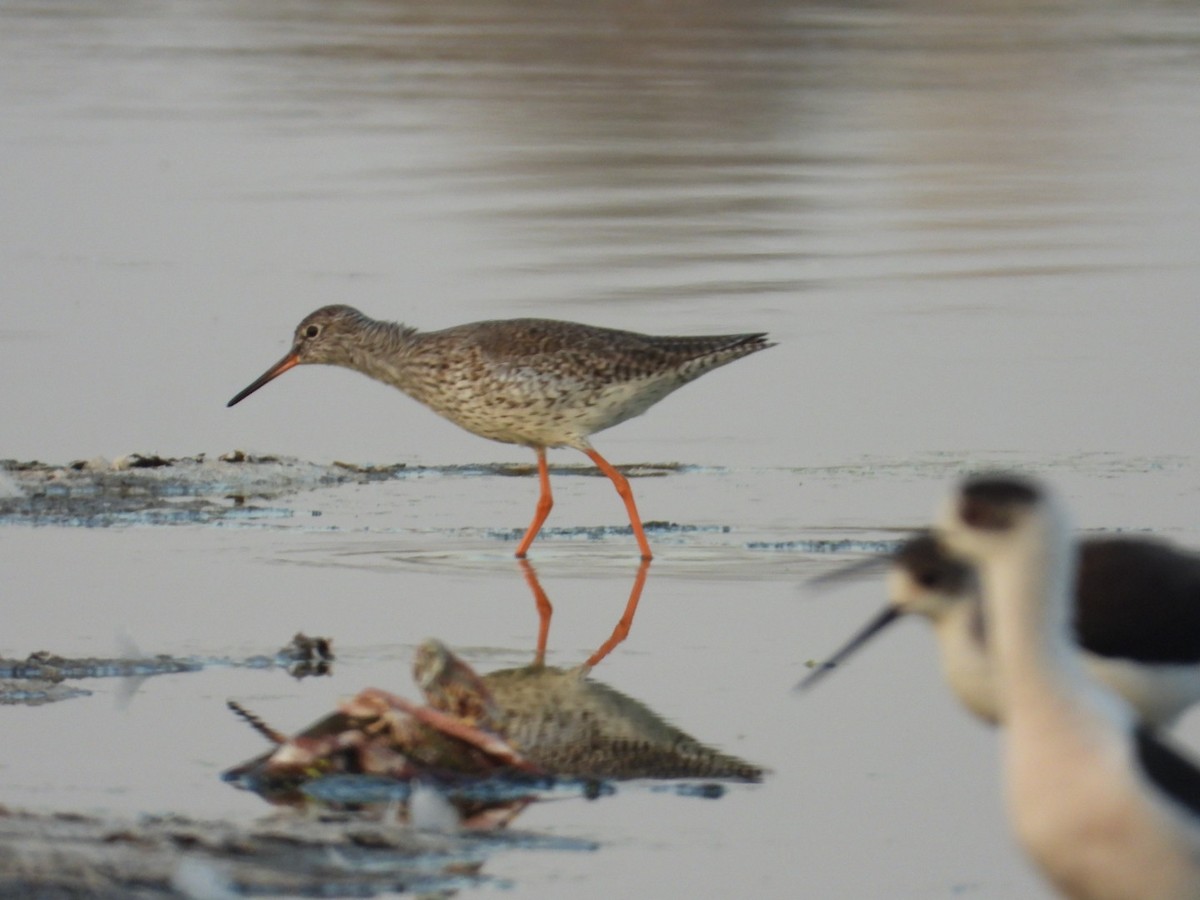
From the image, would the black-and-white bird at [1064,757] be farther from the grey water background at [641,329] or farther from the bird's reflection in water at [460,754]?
the bird's reflection in water at [460,754]

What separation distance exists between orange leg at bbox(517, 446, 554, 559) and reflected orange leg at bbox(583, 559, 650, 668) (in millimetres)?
449

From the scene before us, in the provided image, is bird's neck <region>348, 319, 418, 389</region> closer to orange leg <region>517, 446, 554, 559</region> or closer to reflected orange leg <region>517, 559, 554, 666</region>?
orange leg <region>517, 446, 554, 559</region>

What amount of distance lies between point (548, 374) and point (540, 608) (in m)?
1.89

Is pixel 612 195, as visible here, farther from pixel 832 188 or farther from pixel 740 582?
pixel 740 582

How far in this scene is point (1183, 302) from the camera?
13336 millimetres

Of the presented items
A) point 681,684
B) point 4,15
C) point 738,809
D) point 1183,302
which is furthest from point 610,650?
point 4,15

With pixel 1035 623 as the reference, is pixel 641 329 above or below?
above

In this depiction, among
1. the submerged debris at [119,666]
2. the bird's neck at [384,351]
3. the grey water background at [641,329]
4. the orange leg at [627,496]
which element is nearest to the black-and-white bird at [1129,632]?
the grey water background at [641,329]

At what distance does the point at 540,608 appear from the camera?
8.34 m

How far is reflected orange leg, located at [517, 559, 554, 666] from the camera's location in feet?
25.1

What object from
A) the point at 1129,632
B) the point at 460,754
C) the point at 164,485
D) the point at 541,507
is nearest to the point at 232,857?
the point at 460,754

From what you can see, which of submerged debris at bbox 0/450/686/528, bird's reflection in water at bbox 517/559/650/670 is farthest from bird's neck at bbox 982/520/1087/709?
submerged debris at bbox 0/450/686/528

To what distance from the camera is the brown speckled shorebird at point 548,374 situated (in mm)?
10039

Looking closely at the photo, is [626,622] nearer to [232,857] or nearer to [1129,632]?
[1129,632]
